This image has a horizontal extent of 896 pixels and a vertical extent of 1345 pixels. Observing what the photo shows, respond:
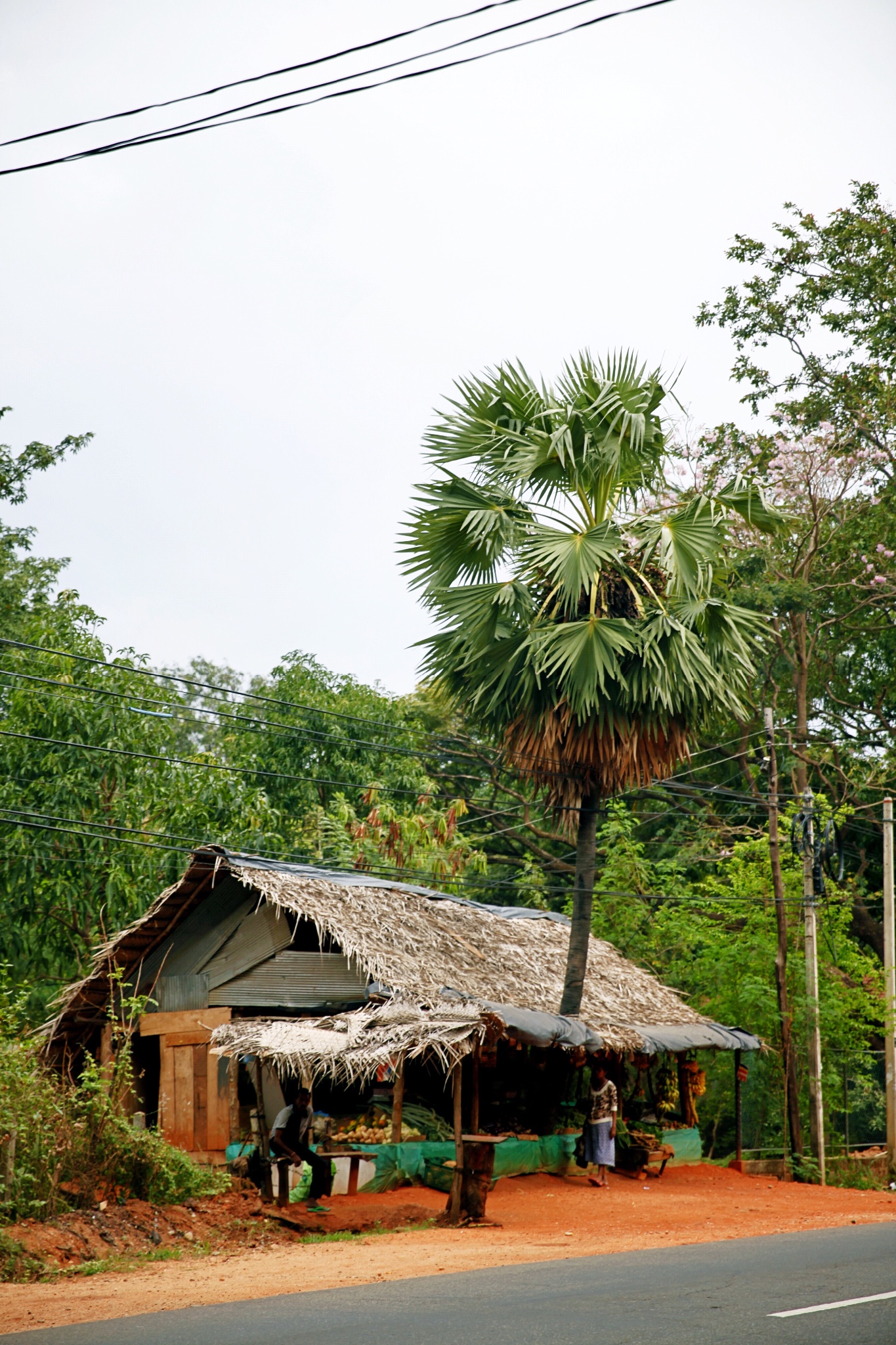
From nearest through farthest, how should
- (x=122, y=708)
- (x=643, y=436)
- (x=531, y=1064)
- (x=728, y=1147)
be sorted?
(x=643, y=436) → (x=531, y=1064) → (x=122, y=708) → (x=728, y=1147)

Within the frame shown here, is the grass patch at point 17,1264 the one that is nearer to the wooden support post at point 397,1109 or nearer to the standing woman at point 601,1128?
the wooden support post at point 397,1109

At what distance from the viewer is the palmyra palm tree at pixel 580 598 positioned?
17.6 m

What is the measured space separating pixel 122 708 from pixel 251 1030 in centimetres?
1067

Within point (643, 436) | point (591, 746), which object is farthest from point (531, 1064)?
point (643, 436)

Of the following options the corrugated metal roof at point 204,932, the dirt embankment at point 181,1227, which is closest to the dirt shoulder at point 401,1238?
the dirt embankment at point 181,1227

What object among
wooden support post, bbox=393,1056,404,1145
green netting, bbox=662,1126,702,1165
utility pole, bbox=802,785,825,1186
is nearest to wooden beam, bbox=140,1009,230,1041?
wooden support post, bbox=393,1056,404,1145

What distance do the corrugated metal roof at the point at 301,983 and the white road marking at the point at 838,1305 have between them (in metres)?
9.67

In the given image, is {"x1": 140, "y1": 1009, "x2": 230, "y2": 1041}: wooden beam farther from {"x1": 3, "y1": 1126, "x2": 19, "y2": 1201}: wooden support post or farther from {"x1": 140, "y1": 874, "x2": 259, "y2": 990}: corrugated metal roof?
{"x1": 3, "y1": 1126, "x2": 19, "y2": 1201}: wooden support post

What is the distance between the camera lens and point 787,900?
22.1 metres

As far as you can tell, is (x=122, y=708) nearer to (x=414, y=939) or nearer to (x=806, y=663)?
(x=414, y=939)

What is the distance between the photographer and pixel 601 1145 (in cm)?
1834

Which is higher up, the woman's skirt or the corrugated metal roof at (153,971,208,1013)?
the corrugated metal roof at (153,971,208,1013)

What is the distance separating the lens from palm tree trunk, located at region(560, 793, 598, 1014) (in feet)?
59.7

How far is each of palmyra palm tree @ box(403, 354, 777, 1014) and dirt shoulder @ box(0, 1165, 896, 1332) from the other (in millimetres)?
3158
